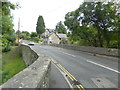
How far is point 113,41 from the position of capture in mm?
17141

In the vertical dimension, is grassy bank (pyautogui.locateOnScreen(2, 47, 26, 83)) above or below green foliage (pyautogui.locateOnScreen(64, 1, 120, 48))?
below

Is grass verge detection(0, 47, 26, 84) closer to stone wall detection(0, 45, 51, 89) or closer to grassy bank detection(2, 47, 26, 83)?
grassy bank detection(2, 47, 26, 83)

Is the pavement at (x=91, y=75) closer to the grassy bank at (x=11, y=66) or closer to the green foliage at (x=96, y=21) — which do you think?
the grassy bank at (x=11, y=66)

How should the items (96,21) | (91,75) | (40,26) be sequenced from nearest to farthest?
1. (91,75)
2. (96,21)
3. (40,26)

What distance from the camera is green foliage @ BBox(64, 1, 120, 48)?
15633mm

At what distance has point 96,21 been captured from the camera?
1700 cm

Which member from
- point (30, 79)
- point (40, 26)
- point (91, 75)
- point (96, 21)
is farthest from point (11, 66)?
point (40, 26)

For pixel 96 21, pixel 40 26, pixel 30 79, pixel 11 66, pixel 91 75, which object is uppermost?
pixel 40 26

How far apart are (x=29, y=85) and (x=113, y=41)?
17608 mm

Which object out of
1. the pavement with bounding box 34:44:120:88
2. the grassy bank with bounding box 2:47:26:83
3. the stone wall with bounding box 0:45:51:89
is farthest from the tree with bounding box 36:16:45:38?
the stone wall with bounding box 0:45:51:89

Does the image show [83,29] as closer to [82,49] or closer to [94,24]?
[94,24]

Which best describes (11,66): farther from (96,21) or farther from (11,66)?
(96,21)

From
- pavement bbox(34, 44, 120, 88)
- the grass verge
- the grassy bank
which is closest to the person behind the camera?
pavement bbox(34, 44, 120, 88)

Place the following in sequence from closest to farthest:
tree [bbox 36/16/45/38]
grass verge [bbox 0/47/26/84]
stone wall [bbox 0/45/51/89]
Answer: stone wall [bbox 0/45/51/89] < grass verge [bbox 0/47/26/84] < tree [bbox 36/16/45/38]
